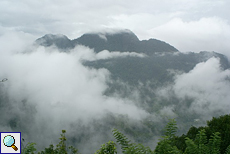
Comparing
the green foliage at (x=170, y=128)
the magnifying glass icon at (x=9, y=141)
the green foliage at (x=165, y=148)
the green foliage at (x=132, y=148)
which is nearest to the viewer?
the green foliage at (x=132, y=148)

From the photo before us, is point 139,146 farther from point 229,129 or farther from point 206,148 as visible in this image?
point 229,129

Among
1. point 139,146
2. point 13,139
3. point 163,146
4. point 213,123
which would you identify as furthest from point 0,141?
point 213,123

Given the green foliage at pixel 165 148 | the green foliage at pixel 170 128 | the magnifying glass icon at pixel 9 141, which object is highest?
the magnifying glass icon at pixel 9 141

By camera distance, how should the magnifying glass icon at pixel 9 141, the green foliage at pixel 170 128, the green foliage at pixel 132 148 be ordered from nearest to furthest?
the green foliage at pixel 132 148 → the magnifying glass icon at pixel 9 141 → the green foliage at pixel 170 128

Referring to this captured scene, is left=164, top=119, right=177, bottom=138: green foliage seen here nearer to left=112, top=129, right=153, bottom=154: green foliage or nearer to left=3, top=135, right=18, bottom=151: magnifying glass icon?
left=112, top=129, right=153, bottom=154: green foliage

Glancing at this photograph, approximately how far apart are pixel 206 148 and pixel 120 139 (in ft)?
18.7

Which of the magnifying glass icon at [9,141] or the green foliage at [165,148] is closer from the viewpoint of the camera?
the magnifying glass icon at [9,141]

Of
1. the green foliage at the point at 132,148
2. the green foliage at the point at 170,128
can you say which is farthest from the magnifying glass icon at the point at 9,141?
the green foliage at the point at 170,128

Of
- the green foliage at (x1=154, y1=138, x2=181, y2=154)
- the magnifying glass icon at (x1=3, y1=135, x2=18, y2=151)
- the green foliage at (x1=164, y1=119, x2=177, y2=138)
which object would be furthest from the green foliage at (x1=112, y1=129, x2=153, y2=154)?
the magnifying glass icon at (x1=3, y1=135, x2=18, y2=151)

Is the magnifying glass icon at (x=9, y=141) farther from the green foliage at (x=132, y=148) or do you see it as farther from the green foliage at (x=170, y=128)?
the green foliage at (x=170, y=128)

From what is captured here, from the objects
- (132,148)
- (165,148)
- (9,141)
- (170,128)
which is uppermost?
(9,141)

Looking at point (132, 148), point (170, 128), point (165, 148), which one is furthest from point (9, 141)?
point (170, 128)

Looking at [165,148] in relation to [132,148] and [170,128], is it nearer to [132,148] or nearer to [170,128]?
[170,128]

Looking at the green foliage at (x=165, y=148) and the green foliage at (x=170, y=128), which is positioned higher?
the green foliage at (x=170, y=128)
